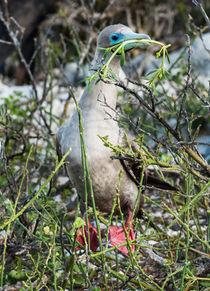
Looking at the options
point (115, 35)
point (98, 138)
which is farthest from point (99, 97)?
point (115, 35)

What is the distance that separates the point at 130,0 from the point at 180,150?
544 centimetres

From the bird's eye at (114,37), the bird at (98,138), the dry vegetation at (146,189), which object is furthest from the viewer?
the bird's eye at (114,37)

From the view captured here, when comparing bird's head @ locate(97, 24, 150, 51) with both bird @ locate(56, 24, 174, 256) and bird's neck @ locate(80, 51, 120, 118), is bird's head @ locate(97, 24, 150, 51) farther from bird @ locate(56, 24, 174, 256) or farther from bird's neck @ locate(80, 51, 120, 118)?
bird's neck @ locate(80, 51, 120, 118)

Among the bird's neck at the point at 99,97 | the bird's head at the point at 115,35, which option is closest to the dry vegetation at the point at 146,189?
the bird's neck at the point at 99,97

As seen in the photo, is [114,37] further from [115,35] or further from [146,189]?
[146,189]

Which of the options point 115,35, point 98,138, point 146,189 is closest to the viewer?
point 98,138

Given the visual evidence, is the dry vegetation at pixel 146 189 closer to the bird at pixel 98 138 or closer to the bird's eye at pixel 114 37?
the bird at pixel 98 138

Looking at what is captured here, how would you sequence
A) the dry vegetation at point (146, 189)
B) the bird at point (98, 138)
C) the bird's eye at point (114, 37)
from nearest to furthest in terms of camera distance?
1. the dry vegetation at point (146, 189)
2. the bird at point (98, 138)
3. the bird's eye at point (114, 37)

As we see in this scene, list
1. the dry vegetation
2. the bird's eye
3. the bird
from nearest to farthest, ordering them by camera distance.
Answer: the dry vegetation
the bird
the bird's eye

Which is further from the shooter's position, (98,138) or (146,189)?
(146,189)

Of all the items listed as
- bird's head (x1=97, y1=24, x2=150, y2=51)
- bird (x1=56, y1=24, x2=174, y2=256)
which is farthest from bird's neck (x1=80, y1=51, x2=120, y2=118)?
bird's head (x1=97, y1=24, x2=150, y2=51)

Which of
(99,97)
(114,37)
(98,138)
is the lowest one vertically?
(98,138)

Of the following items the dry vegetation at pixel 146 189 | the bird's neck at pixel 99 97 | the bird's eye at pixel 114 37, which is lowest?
the dry vegetation at pixel 146 189

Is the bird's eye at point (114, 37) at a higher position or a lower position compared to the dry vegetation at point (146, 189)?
higher
